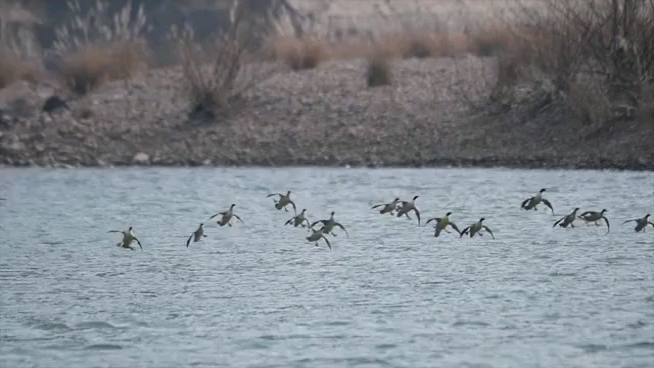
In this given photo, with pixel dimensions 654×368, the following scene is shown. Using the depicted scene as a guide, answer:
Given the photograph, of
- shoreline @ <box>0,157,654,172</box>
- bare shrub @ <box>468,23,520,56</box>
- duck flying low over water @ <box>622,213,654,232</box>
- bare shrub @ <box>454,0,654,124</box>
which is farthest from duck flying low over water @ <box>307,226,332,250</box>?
bare shrub @ <box>468,23,520,56</box>

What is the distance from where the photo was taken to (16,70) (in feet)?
88.0

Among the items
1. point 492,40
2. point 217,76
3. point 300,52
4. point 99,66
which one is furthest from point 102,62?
point 492,40

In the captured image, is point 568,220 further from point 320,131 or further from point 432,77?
point 432,77

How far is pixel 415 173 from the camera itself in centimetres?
2102

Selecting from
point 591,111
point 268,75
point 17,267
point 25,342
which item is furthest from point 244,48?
point 25,342

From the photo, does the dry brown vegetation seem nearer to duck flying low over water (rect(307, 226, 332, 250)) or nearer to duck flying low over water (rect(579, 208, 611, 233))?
duck flying low over water (rect(579, 208, 611, 233))

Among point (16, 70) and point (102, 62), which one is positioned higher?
point (102, 62)

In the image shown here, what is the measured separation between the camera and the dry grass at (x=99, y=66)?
85.2ft

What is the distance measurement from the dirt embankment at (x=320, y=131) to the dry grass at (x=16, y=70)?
0.57m

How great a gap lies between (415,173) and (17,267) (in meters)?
8.20

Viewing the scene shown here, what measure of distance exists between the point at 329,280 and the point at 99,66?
14.0 meters

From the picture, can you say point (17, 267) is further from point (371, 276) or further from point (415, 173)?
point (415, 173)

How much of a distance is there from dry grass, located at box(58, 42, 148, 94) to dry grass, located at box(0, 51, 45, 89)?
65 centimetres

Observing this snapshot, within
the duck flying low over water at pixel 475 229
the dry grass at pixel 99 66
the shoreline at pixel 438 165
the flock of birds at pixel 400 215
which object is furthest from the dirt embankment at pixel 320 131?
the duck flying low over water at pixel 475 229
